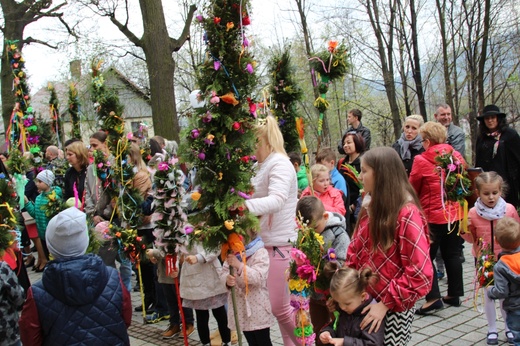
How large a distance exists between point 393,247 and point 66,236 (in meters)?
1.97

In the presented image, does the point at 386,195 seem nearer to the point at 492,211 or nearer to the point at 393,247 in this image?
the point at 393,247

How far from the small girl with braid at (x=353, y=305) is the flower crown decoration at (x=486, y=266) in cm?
224

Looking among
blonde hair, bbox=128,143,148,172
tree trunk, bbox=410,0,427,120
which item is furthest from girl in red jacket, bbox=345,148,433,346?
tree trunk, bbox=410,0,427,120

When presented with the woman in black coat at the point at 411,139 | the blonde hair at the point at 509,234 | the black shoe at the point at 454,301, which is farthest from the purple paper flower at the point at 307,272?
the woman in black coat at the point at 411,139

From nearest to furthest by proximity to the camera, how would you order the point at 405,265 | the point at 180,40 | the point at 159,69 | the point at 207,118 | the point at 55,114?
the point at 405,265 < the point at 207,118 < the point at 55,114 < the point at 159,69 < the point at 180,40

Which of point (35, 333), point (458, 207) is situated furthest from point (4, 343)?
point (458, 207)

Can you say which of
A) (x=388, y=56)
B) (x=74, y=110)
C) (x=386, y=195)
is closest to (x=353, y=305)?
(x=386, y=195)

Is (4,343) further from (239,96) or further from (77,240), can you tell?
(239,96)

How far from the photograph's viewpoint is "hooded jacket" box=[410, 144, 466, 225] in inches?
230

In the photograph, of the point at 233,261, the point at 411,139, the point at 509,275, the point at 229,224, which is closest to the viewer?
the point at 229,224

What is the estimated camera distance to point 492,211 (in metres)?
5.16

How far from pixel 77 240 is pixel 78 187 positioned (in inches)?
152

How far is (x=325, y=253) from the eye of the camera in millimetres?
3924

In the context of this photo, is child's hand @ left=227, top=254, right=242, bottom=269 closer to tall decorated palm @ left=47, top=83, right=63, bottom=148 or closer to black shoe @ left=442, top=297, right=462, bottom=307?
black shoe @ left=442, top=297, right=462, bottom=307
